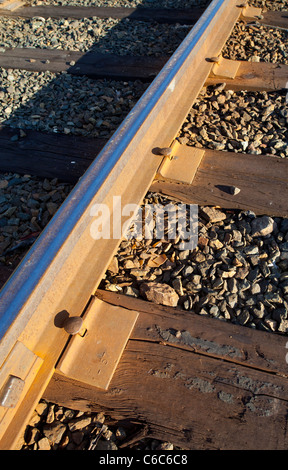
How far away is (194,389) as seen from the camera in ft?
4.62

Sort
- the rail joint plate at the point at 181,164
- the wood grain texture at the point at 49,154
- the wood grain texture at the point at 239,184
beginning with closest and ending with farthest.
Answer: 1. the wood grain texture at the point at 239,184
2. the rail joint plate at the point at 181,164
3. the wood grain texture at the point at 49,154

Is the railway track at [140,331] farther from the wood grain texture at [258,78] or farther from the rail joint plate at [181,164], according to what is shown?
the wood grain texture at [258,78]

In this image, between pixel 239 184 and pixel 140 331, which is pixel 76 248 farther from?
pixel 239 184

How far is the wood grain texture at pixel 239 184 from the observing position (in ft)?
6.72

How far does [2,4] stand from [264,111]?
4.31 metres

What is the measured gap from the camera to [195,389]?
1409mm

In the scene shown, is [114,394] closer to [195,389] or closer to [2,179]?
[195,389]

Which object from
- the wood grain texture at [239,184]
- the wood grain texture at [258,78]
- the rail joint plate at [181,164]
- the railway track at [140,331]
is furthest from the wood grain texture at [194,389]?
the wood grain texture at [258,78]

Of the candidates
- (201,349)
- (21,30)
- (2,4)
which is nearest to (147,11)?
(21,30)

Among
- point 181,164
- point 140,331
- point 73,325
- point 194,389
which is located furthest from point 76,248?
point 181,164

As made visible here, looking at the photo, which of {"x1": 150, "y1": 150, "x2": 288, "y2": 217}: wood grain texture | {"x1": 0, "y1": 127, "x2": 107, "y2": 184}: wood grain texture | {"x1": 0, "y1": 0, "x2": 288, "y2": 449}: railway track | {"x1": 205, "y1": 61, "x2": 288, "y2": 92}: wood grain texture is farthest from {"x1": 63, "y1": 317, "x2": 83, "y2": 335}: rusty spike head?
{"x1": 205, "y1": 61, "x2": 288, "y2": 92}: wood grain texture

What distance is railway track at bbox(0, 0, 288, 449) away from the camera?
1340 mm

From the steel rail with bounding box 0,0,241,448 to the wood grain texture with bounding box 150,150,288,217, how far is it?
0.83 feet

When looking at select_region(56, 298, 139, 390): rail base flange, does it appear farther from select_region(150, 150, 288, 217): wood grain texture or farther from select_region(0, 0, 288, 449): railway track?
select_region(150, 150, 288, 217): wood grain texture
